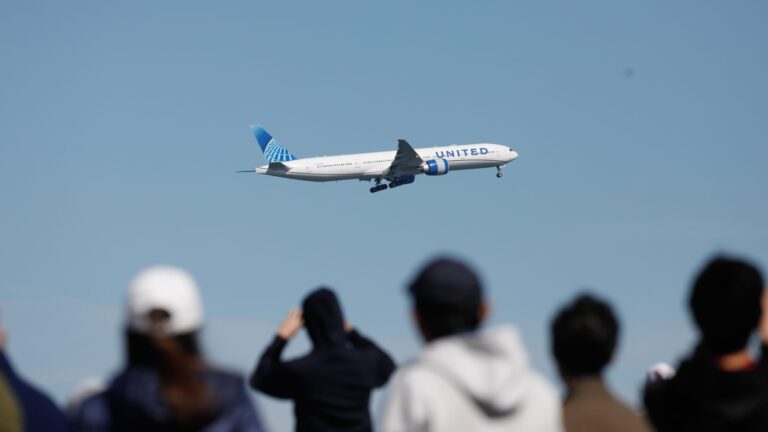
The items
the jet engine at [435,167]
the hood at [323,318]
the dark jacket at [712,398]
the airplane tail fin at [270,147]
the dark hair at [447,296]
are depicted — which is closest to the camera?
the dark hair at [447,296]

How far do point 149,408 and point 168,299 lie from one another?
59cm

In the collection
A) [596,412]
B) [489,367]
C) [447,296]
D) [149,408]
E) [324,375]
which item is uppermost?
[447,296]

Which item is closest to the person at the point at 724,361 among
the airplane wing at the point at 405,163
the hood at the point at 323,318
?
the hood at the point at 323,318

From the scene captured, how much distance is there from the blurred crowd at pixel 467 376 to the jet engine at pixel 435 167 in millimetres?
69374

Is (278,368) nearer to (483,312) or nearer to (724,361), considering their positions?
(483,312)

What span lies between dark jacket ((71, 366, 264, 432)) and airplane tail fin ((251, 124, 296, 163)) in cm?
8381

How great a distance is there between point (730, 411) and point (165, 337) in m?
3.45

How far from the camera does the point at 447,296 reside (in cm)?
627

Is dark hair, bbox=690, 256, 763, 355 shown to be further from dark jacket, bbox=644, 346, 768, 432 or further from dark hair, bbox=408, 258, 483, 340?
dark hair, bbox=408, 258, 483, 340

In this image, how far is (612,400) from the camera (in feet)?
23.7

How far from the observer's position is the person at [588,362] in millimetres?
7070

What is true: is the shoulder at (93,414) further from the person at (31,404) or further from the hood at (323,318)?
the hood at (323,318)

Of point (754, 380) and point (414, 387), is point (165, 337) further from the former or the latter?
point (754, 380)

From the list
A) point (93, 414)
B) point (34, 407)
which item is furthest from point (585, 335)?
point (34, 407)
